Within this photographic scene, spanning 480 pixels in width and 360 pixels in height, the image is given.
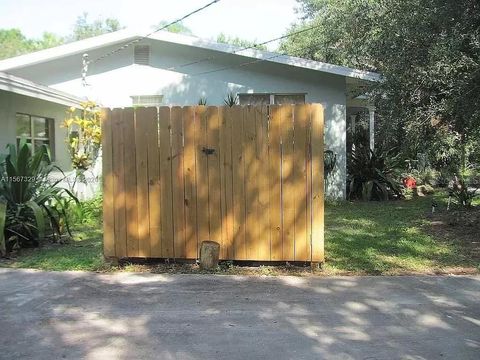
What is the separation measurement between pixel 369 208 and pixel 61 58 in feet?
28.7

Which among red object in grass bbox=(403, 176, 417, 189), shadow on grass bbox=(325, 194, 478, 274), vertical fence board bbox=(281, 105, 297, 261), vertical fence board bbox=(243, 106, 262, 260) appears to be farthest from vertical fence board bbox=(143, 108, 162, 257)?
red object in grass bbox=(403, 176, 417, 189)

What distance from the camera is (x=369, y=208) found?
490 inches

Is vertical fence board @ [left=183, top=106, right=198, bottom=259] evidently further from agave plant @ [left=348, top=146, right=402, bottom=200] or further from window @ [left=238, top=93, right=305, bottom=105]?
agave plant @ [left=348, top=146, right=402, bottom=200]

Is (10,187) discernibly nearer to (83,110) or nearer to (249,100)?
(83,110)

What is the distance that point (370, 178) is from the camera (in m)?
14.6

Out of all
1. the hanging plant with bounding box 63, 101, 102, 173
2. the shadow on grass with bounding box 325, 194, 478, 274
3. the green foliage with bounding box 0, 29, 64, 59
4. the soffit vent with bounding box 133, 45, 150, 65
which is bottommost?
the shadow on grass with bounding box 325, 194, 478, 274

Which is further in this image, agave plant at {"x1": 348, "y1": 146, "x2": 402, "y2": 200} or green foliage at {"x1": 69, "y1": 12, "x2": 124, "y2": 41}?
green foliage at {"x1": 69, "y1": 12, "x2": 124, "y2": 41}

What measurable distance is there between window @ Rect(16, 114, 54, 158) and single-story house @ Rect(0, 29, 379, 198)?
1953mm

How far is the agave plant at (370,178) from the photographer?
14430mm

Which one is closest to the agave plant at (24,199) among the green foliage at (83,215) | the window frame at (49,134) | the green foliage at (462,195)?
the green foliage at (83,215)

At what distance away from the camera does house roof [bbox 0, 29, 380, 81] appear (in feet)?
43.6

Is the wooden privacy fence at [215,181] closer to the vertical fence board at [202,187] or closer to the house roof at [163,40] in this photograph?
the vertical fence board at [202,187]

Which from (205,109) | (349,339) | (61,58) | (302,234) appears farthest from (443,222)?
(61,58)

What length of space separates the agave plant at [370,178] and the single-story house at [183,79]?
25.4 inches
